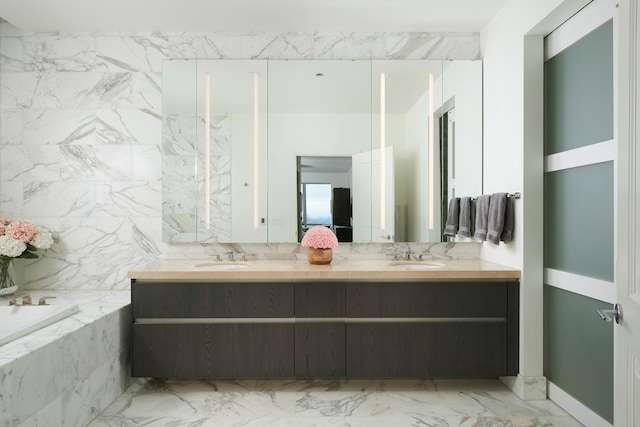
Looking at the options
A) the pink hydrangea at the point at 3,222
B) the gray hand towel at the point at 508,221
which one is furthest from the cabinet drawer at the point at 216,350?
the gray hand towel at the point at 508,221

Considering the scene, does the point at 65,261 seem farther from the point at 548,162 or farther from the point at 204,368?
the point at 548,162

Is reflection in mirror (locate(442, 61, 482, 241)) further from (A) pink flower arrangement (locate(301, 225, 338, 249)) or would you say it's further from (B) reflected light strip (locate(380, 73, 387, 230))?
(A) pink flower arrangement (locate(301, 225, 338, 249))

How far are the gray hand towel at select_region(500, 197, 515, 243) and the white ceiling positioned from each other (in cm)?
130

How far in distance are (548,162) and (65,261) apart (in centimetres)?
337

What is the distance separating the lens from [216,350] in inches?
99.4

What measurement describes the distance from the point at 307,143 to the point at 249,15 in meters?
0.95

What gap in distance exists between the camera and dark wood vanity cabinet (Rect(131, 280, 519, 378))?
253cm

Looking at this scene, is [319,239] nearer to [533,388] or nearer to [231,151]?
[231,151]

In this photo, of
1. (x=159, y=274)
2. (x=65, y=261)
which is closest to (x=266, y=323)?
(x=159, y=274)

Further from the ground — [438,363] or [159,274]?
[159,274]

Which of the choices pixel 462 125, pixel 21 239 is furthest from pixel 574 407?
pixel 21 239

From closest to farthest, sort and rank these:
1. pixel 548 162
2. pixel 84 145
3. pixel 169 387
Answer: pixel 548 162 → pixel 169 387 → pixel 84 145

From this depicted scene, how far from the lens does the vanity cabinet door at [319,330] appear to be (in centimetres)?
253

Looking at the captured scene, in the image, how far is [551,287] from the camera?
2.43m
